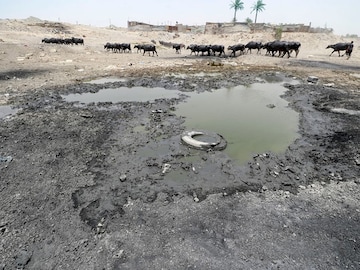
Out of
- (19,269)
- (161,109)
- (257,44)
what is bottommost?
(19,269)

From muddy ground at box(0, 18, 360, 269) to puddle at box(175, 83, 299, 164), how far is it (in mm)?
456

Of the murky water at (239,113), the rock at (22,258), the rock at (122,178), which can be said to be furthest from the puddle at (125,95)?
the rock at (22,258)

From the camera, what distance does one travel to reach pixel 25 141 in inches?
240

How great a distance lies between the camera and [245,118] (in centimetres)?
831

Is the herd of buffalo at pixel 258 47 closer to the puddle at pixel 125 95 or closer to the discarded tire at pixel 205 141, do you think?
the puddle at pixel 125 95

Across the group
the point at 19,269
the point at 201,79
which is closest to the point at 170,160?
the point at 19,269

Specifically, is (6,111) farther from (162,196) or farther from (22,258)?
(162,196)

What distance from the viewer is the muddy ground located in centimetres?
323

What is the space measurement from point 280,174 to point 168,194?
8.04 ft

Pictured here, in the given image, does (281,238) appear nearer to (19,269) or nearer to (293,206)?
(293,206)

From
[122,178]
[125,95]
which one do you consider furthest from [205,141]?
[125,95]

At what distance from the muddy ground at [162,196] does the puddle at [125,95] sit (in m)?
1.46

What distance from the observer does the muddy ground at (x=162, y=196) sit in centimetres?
323

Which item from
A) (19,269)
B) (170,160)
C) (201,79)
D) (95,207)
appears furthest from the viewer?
(201,79)
